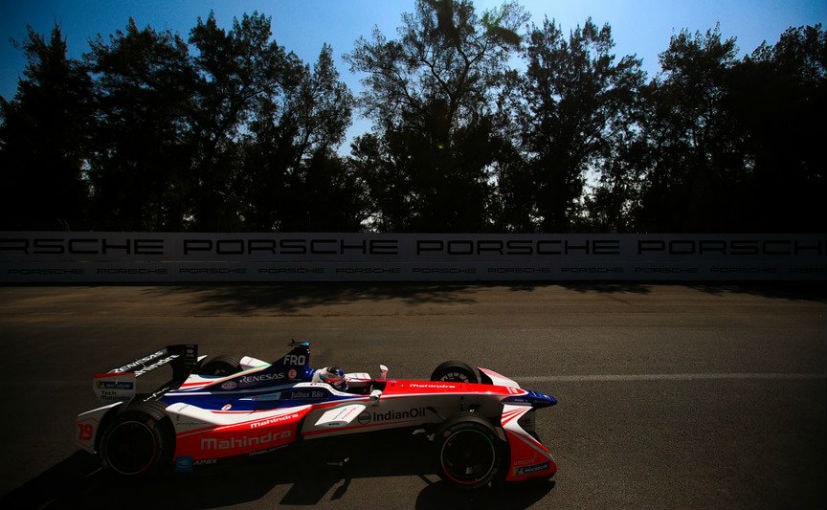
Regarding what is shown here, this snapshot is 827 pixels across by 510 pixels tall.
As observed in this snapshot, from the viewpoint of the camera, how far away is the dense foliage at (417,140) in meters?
25.9

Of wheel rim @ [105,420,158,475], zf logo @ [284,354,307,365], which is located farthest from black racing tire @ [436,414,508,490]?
wheel rim @ [105,420,158,475]

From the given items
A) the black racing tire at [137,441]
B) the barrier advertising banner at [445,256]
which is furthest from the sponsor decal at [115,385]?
the barrier advertising banner at [445,256]

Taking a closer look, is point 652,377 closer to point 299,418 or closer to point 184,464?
point 299,418

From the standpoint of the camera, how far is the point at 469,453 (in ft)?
11.6

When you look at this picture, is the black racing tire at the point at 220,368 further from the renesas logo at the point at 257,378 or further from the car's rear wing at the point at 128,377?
the renesas logo at the point at 257,378

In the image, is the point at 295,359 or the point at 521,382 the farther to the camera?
the point at 521,382

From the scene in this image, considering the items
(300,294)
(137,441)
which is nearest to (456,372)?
(137,441)

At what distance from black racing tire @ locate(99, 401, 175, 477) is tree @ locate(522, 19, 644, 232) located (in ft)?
86.4

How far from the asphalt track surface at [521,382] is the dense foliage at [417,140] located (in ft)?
50.3

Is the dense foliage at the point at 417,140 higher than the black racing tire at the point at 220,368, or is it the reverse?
the dense foliage at the point at 417,140

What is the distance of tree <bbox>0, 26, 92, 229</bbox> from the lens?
1046 inches

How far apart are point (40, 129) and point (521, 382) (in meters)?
33.2

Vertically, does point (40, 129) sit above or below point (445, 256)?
above

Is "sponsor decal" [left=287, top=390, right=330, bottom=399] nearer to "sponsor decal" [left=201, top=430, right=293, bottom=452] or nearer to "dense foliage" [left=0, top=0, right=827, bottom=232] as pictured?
"sponsor decal" [left=201, top=430, right=293, bottom=452]
